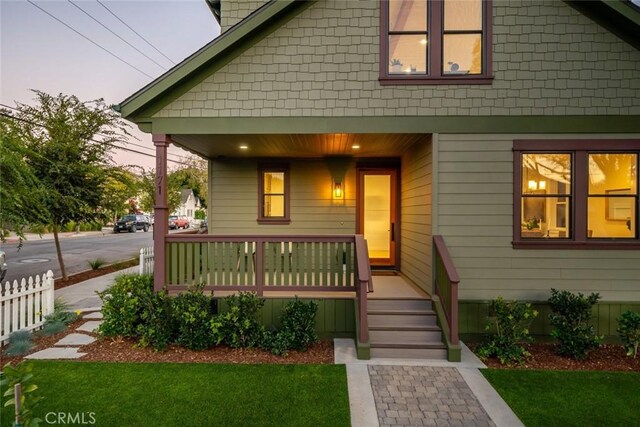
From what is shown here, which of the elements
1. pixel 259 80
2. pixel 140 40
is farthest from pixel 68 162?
pixel 140 40

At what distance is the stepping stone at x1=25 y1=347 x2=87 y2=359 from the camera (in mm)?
4723

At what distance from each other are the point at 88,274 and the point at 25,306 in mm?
5407

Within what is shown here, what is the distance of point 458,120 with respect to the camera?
18.0 ft

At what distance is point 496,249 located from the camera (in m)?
5.48

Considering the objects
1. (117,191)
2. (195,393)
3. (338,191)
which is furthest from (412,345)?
(117,191)

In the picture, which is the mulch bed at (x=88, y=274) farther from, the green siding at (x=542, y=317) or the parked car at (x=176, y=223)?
the parked car at (x=176, y=223)

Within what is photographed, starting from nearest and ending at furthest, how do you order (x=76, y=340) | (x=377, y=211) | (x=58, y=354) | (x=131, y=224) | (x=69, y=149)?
(x=58, y=354) < (x=76, y=340) < (x=377, y=211) < (x=69, y=149) < (x=131, y=224)

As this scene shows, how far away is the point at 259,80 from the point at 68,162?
7.07m

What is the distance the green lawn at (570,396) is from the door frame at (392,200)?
3.70 metres

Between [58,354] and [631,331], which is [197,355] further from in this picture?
[631,331]

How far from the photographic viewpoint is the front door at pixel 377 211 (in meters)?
8.02

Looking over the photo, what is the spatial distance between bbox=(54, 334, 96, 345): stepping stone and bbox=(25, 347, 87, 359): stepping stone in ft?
0.61

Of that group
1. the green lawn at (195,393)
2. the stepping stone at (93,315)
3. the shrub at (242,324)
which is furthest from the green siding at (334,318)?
the stepping stone at (93,315)

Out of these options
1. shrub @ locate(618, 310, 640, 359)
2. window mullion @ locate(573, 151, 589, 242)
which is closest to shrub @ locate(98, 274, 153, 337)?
window mullion @ locate(573, 151, 589, 242)
